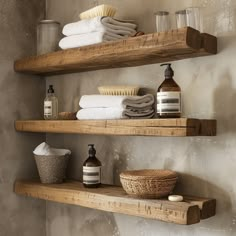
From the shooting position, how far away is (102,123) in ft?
4.52

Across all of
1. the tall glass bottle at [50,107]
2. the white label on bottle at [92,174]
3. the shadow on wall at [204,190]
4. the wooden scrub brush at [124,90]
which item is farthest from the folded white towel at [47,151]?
the shadow on wall at [204,190]

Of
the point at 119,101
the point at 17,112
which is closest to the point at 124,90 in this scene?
the point at 119,101

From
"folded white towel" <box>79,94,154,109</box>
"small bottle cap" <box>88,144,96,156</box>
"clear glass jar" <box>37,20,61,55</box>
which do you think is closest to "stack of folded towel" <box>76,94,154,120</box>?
"folded white towel" <box>79,94,154,109</box>

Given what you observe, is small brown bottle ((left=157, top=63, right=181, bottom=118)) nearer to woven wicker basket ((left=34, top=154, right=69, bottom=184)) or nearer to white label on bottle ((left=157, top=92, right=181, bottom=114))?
white label on bottle ((left=157, top=92, right=181, bottom=114))

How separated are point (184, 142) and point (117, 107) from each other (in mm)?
250

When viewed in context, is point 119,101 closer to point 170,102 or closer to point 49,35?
point 170,102

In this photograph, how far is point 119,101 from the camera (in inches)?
52.2

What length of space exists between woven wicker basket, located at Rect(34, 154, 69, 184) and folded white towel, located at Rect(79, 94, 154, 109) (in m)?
0.31

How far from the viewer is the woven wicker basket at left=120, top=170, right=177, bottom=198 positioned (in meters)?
1.24

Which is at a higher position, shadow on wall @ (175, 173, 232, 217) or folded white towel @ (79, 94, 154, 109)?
folded white towel @ (79, 94, 154, 109)

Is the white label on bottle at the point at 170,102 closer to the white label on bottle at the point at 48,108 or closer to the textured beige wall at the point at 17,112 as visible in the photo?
the white label on bottle at the point at 48,108

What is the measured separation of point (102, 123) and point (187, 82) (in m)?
0.31

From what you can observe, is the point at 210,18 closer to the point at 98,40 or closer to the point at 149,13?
the point at 149,13

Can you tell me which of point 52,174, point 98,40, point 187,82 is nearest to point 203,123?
point 187,82
